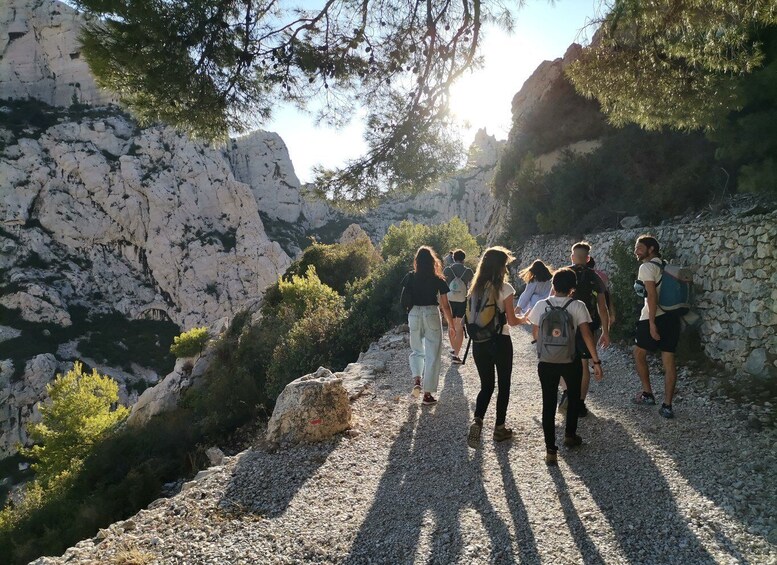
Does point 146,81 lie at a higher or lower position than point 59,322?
higher

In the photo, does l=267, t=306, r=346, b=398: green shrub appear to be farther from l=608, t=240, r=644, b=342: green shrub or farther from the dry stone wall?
the dry stone wall

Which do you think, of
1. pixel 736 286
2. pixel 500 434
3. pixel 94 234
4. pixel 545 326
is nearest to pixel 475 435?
pixel 500 434

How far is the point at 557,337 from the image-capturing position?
141 inches

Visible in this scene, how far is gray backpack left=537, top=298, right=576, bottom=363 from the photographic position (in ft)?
11.7

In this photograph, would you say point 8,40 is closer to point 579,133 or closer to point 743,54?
point 579,133

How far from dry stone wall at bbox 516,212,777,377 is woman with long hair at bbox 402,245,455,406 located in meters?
3.62

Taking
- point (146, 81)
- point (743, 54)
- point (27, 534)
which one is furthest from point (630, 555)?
point (27, 534)

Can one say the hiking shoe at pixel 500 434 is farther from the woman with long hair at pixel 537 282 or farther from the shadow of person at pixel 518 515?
the woman with long hair at pixel 537 282

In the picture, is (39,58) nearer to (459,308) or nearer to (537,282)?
(459,308)

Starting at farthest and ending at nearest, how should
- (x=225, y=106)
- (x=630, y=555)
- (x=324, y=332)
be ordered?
(x=324, y=332) < (x=225, y=106) < (x=630, y=555)

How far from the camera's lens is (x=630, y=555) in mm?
2525

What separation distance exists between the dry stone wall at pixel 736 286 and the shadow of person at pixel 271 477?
5.09 metres

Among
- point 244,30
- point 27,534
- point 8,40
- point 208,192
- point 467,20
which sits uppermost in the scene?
point 8,40

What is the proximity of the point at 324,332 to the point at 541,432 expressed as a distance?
A: 264 inches
